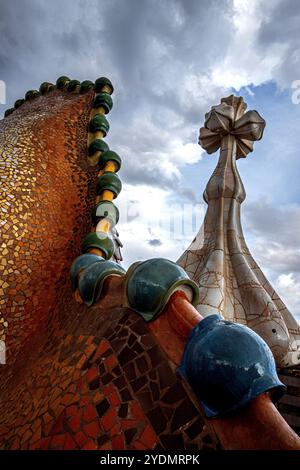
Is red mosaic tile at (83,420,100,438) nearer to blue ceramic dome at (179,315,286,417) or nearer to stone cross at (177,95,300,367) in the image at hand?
blue ceramic dome at (179,315,286,417)

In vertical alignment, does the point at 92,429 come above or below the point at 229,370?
below

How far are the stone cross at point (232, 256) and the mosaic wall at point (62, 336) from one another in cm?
339

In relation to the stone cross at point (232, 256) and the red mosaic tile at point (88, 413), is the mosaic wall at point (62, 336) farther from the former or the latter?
the stone cross at point (232, 256)

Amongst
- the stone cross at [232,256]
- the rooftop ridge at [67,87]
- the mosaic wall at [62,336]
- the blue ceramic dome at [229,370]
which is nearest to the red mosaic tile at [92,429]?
the mosaic wall at [62,336]

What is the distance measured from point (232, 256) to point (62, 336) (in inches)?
193

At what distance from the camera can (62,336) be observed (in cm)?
152

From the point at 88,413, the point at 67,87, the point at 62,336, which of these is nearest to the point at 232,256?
the point at 67,87

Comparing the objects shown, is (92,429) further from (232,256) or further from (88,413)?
(232,256)

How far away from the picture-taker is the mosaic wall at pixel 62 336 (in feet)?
3.11

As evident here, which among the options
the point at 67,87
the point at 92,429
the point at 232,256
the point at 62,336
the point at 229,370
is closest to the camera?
the point at 229,370

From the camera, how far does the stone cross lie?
5090 mm

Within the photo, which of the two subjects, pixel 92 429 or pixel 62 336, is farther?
pixel 62 336

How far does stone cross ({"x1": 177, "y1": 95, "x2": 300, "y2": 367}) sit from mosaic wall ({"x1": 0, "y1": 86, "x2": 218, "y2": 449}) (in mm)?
3392
